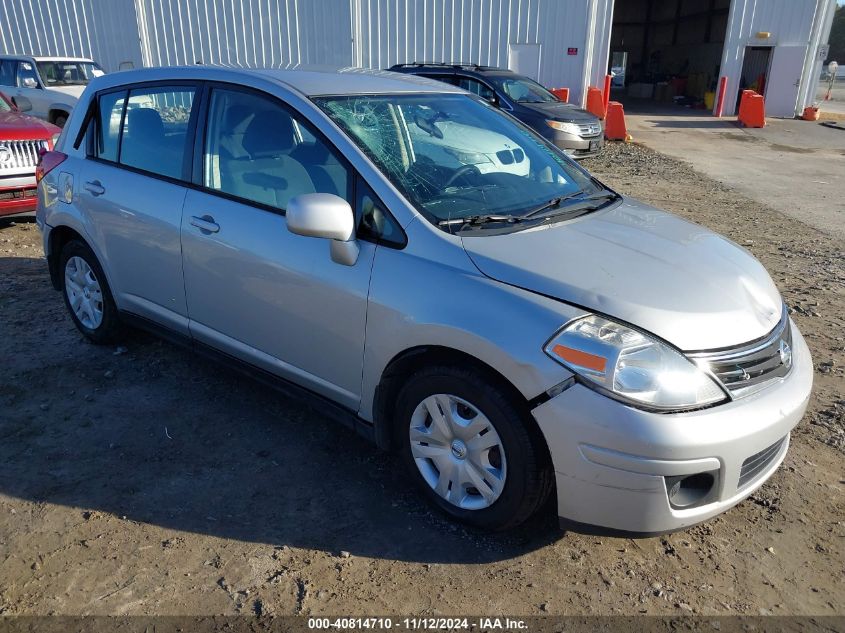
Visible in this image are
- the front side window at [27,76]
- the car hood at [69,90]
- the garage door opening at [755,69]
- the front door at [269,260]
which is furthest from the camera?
the garage door opening at [755,69]

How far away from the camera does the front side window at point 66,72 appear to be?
12969 millimetres

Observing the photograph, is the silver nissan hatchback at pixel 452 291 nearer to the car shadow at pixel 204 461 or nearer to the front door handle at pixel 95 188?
the front door handle at pixel 95 188

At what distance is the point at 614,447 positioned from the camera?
2.33 metres

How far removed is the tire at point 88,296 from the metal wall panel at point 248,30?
16.3m

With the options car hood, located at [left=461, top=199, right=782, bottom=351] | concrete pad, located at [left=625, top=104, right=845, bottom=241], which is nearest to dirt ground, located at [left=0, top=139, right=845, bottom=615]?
car hood, located at [left=461, top=199, right=782, bottom=351]

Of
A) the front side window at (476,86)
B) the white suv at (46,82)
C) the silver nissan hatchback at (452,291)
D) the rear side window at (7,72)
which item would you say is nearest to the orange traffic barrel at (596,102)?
the front side window at (476,86)

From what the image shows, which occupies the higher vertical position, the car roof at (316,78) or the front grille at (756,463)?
the car roof at (316,78)

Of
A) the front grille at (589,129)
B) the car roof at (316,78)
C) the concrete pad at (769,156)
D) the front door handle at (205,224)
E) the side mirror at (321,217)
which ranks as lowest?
the concrete pad at (769,156)

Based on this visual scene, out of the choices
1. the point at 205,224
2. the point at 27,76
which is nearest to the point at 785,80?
the point at 27,76

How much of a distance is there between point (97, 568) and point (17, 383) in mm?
1972

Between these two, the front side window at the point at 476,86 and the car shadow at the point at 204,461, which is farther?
the front side window at the point at 476,86

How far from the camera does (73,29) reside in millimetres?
19797

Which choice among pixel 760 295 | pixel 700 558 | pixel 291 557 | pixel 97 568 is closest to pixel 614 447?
pixel 700 558

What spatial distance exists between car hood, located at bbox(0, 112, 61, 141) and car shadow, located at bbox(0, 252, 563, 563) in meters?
3.64
